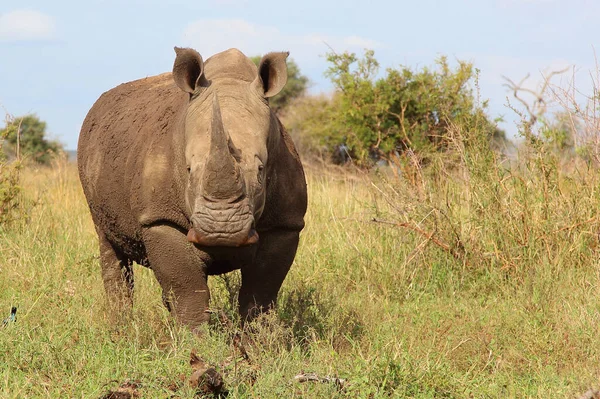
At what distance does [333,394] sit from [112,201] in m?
2.19

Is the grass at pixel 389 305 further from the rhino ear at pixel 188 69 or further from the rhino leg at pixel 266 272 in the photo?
the rhino ear at pixel 188 69

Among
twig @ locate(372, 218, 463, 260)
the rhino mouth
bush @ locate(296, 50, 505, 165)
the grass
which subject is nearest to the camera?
the rhino mouth

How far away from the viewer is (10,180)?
9.16 metres

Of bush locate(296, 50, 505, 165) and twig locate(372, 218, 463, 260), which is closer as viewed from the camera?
twig locate(372, 218, 463, 260)

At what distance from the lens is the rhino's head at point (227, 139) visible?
424 cm

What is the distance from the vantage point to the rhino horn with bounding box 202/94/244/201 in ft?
13.9

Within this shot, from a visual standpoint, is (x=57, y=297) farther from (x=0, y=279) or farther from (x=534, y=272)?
(x=534, y=272)

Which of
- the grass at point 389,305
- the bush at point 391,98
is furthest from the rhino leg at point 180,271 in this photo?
the bush at point 391,98

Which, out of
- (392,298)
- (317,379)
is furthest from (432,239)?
(317,379)

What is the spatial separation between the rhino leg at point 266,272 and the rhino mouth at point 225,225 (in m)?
0.85

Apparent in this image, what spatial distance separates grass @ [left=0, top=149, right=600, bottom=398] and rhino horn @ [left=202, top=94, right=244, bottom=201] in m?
0.83

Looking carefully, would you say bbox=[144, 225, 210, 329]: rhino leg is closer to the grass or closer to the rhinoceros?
the rhinoceros

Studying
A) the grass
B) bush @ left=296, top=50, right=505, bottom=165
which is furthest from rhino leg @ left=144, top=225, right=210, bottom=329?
bush @ left=296, top=50, right=505, bottom=165

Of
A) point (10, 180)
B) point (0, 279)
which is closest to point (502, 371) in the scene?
point (0, 279)
